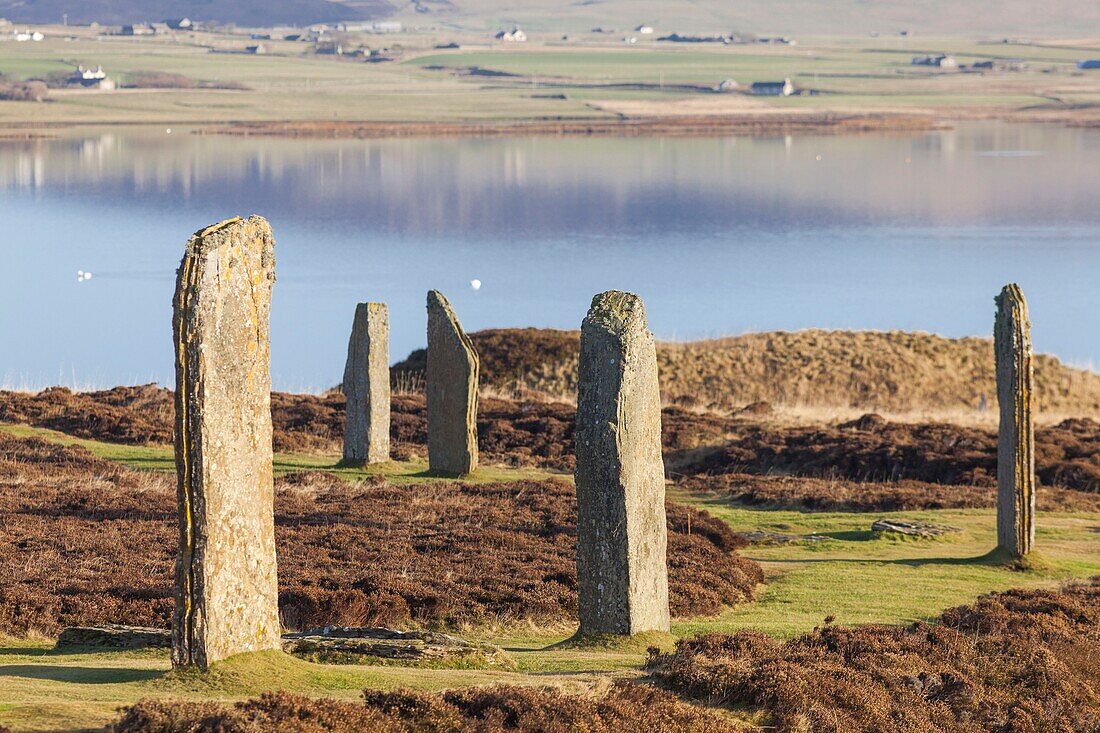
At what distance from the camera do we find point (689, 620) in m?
18.4

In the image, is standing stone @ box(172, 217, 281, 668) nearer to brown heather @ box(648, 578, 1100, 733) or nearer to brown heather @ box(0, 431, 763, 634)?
brown heather @ box(648, 578, 1100, 733)

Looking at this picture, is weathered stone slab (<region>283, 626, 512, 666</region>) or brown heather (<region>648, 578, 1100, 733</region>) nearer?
brown heather (<region>648, 578, 1100, 733</region>)

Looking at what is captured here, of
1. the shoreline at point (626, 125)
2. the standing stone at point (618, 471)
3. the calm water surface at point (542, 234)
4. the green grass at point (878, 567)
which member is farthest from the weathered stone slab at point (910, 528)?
the shoreline at point (626, 125)

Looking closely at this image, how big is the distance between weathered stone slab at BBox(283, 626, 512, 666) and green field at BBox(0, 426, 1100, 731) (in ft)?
0.97

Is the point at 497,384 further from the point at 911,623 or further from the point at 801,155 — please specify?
the point at 801,155

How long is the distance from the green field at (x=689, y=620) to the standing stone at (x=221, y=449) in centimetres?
38

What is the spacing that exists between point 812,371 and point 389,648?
3639 centimetres

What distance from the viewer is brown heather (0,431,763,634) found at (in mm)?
17188

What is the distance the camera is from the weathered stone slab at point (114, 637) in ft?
46.9

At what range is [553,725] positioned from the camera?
10.8 meters

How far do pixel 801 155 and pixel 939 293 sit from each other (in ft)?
267

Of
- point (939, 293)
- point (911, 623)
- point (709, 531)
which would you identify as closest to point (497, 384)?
Result: point (709, 531)

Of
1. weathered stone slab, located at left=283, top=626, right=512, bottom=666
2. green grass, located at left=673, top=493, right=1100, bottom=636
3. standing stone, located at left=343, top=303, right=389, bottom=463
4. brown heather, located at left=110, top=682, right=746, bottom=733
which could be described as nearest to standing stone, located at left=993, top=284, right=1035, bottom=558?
green grass, located at left=673, top=493, right=1100, bottom=636

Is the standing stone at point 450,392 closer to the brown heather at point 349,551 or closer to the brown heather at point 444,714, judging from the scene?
the brown heather at point 349,551
